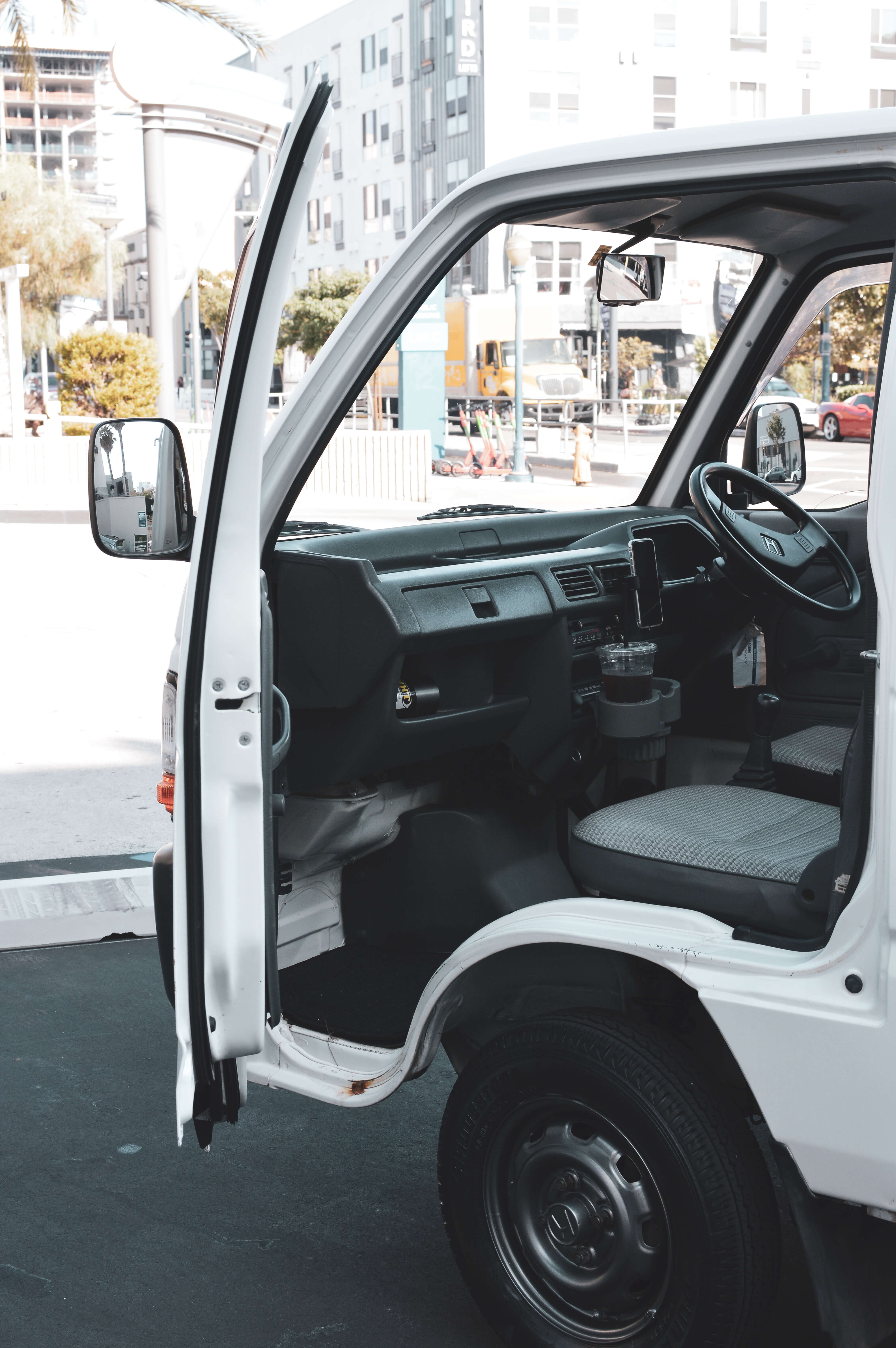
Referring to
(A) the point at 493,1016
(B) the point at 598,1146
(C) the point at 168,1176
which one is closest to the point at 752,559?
(A) the point at 493,1016

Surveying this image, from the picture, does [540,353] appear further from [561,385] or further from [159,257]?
[159,257]

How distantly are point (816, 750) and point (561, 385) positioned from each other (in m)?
4.91

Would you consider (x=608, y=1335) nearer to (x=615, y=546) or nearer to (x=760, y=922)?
(x=760, y=922)

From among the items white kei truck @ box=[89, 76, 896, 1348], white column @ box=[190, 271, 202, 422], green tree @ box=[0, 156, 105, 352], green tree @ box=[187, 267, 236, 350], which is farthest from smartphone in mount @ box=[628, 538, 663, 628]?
green tree @ box=[187, 267, 236, 350]

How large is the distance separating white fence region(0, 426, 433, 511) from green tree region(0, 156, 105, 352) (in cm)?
2107

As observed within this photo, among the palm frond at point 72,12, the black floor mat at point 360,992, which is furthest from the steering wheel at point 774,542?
the palm frond at point 72,12

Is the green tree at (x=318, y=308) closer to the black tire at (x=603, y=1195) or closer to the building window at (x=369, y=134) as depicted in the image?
the building window at (x=369, y=134)

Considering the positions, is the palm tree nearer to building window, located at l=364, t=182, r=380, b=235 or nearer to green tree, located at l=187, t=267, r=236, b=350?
building window, located at l=364, t=182, r=380, b=235

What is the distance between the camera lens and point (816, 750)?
11.2 feet

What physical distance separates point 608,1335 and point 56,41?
17.6 m

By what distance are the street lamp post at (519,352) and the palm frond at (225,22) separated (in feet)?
14.7

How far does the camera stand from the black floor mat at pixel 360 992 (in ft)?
10.1

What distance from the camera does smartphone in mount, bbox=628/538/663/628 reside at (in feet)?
11.3

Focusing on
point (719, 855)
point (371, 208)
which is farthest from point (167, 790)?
point (371, 208)
